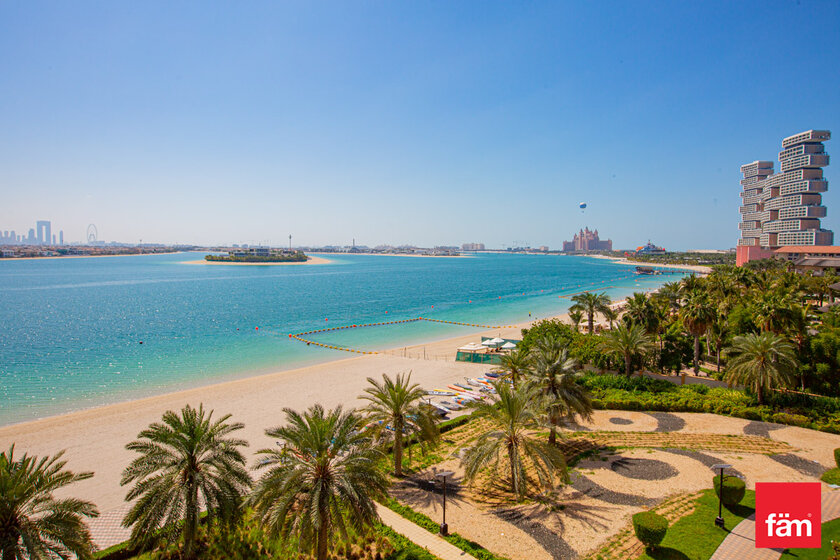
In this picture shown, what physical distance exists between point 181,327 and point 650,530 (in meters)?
66.1

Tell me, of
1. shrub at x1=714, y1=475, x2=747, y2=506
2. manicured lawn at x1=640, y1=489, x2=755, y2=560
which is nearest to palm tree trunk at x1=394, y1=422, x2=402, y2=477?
manicured lawn at x1=640, y1=489, x2=755, y2=560

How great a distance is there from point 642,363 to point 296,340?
40.9 meters

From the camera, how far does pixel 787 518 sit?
13555 mm

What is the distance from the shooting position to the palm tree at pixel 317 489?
1216 centimetres

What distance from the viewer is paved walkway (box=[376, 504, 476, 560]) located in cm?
1381

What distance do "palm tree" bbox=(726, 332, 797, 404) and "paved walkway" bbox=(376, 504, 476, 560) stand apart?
2234cm

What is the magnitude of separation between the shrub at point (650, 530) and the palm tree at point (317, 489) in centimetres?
843

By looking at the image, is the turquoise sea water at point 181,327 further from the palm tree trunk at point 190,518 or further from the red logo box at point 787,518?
the red logo box at point 787,518

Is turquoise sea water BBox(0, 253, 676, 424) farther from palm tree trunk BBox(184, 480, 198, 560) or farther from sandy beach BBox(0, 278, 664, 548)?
palm tree trunk BBox(184, 480, 198, 560)

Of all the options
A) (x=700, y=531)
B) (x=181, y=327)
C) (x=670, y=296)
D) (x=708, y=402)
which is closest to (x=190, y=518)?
(x=700, y=531)

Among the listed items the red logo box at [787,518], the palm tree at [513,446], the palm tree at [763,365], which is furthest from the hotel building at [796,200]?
the palm tree at [513,446]

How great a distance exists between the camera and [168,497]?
12625 mm

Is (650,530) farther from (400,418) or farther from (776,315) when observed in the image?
(776,315)

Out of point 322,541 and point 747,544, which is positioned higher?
point 322,541
